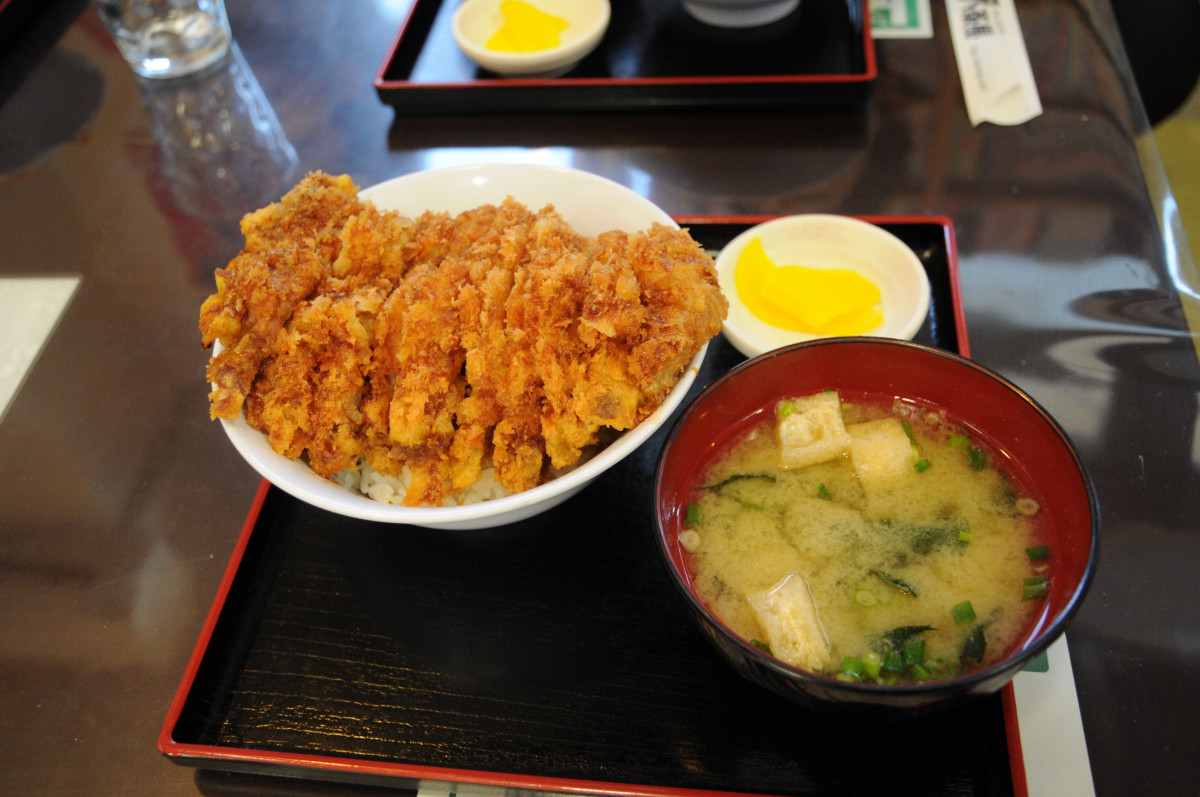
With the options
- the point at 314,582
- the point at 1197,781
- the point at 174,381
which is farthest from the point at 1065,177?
the point at 174,381

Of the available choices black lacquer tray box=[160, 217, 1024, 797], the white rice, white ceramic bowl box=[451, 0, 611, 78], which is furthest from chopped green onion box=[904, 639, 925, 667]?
white ceramic bowl box=[451, 0, 611, 78]

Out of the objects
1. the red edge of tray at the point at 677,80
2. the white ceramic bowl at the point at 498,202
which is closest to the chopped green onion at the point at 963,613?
the white ceramic bowl at the point at 498,202

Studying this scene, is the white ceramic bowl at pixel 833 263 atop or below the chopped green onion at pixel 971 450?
below

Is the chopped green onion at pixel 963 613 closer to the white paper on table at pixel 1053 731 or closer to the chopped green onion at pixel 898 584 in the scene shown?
the chopped green onion at pixel 898 584

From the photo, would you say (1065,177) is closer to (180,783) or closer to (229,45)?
(180,783)

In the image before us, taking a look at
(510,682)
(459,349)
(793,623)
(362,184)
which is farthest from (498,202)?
(793,623)
